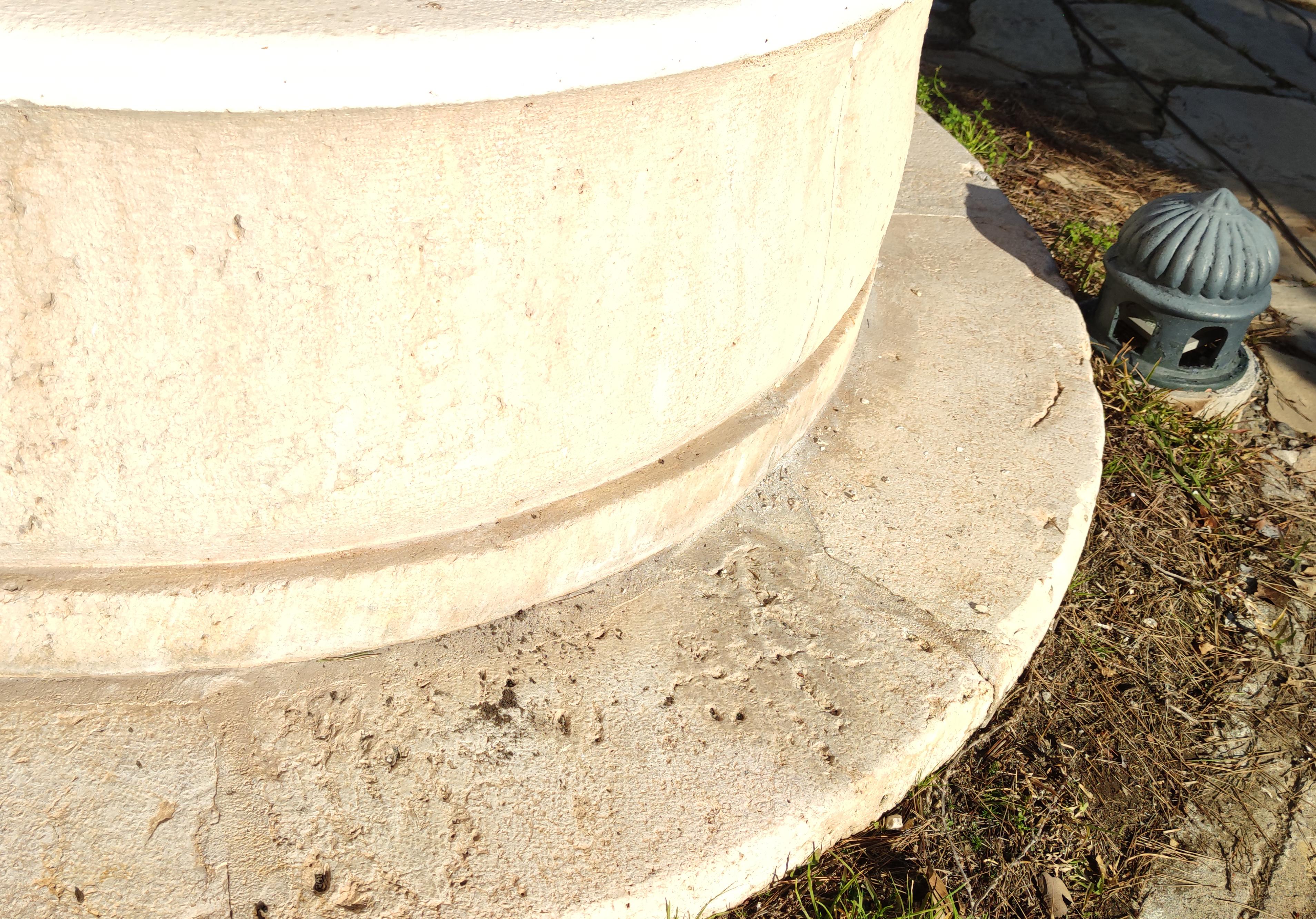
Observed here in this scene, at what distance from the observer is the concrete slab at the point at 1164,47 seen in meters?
4.16

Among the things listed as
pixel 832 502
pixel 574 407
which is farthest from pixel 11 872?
pixel 832 502

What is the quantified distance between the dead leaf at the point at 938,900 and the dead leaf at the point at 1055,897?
6.4 inches

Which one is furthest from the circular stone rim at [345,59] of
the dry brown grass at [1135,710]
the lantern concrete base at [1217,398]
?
the lantern concrete base at [1217,398]

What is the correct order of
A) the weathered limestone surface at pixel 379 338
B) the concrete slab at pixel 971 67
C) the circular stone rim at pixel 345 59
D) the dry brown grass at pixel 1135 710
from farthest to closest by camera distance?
the concrete slab at pixel 971 67
the dry brown grass at pixel 1135 710
the weathered limestone surface at pixel 379 338
the circular stone rim at pixel 345 59

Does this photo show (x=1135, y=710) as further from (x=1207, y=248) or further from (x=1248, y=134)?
(x=1248, y=134)

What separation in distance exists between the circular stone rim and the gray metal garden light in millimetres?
1522

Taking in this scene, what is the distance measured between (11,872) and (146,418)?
0.57m

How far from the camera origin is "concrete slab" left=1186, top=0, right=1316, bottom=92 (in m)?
4.24

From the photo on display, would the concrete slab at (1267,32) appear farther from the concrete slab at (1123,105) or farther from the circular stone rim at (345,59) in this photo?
the circular stone rim at (345,59)

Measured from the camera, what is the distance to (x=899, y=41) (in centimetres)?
170

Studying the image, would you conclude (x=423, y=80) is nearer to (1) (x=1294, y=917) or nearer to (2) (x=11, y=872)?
(2) (x=11, y=872)

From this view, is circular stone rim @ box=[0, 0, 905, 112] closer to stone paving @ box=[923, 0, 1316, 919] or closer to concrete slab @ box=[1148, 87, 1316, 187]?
stone paving @ box=[923, 0, 1316, 919]

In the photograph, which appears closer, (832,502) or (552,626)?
(552,626)

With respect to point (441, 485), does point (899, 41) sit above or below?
above
